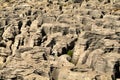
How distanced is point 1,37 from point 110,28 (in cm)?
2399

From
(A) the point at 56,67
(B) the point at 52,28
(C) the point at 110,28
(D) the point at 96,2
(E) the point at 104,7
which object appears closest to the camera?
(A) the point at 56,67

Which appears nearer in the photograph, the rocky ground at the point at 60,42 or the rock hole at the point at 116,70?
the rocky ground at the point at 60,42

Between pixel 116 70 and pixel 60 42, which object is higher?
pixel 60 42

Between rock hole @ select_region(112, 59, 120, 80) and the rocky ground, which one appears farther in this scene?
rock hole @ select_region(112, 59, 120, 80)

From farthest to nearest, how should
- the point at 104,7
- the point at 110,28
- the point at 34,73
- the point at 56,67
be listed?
1. the point at 104,7
2. the point at 110,28
3. the point at 56,67
4. the point at 34,73

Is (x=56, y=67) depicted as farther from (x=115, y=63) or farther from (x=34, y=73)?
(x=115, y=63)

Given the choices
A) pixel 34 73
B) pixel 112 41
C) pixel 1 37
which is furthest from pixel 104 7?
pixel 34 73

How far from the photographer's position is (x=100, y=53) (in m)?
48.8

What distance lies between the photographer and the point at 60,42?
6084 centimetres

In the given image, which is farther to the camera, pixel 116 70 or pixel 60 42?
pixel 60 42

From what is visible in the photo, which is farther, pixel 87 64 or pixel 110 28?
pixel 110 28

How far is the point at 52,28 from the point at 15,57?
17763 mm

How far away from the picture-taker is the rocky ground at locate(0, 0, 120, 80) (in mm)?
43188

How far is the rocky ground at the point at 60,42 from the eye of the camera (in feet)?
142
